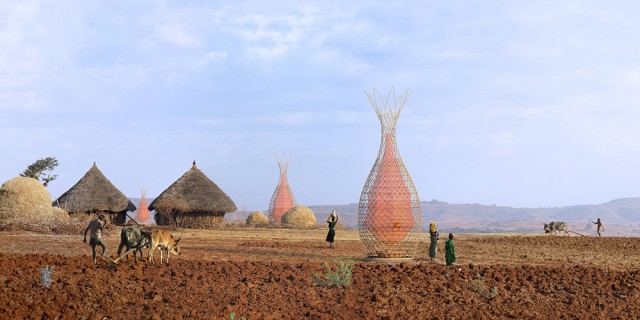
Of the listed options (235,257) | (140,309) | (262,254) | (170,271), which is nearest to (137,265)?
(170,271)

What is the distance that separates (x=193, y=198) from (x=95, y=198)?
4.68 metres

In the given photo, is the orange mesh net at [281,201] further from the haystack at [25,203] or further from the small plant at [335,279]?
the small plant at [335,279]

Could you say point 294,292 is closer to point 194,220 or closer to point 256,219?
point 194,220

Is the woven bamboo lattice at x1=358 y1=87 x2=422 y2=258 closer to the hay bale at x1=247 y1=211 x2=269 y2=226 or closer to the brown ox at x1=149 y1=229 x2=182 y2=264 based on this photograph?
the brown ox at x1=149 y1=229 x2=182 y2=264

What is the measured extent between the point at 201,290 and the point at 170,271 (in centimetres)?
137

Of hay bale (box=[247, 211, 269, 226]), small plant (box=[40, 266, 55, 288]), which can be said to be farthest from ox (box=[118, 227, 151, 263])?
hay bale (box=[247, 211, 269, 226])

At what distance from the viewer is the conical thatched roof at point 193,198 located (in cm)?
3275

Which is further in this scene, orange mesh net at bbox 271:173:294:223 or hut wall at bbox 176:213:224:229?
orange mesh net at bbox 271:173:294:223

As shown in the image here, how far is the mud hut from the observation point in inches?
1235

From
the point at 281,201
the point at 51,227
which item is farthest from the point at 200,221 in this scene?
the point at 51,227

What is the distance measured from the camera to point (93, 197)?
1252 inches

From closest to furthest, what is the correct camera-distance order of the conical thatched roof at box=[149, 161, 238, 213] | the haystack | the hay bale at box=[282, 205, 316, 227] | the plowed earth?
the plowed earth, the haystack, the conical thatched roof at box=[149, 161, 238, 213], the hay bale at box=[282, 205, 316, 227]

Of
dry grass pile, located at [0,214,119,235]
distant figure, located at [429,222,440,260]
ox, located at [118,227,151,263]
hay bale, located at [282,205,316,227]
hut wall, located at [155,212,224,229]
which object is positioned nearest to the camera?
ox, located at [118,227,151,263]

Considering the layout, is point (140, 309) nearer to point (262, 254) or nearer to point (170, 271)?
point (170, 271)
